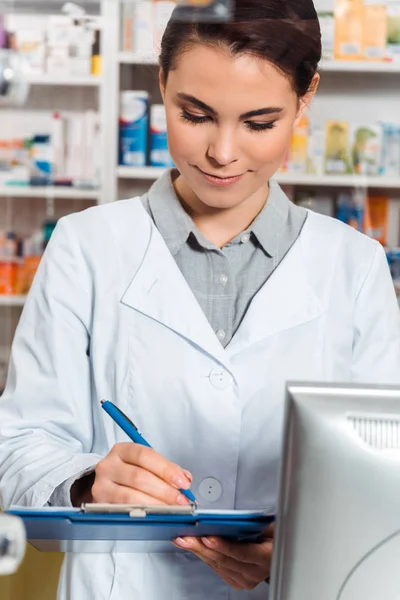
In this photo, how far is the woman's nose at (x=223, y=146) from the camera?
2.81 ft

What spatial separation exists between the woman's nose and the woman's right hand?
1.10 ft

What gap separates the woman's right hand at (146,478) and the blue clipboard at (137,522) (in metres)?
0.04

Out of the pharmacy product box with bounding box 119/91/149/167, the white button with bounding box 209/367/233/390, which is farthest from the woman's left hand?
the pharmacy product box with bounding box 119/91/149/167

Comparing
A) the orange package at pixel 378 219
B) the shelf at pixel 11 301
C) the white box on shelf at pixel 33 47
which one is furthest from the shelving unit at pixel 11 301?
the orange package at pixel 378 219

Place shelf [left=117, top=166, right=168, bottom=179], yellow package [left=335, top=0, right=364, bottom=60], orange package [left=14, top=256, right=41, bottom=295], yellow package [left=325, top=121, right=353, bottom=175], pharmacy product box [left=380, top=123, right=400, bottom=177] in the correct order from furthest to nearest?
orange package [left=14, top=256, right=41, bottom=295] → pharmacy product box [left=380, top=123, right=400, bottom=177] → yellow package [left=325, top=121, right=353, bottom=175] → shelf [left=117, top=166, right=168, bottom=179] → yellow package [left=335, top=0, right=364, bottom=60]

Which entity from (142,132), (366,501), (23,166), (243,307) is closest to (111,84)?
(142,132)

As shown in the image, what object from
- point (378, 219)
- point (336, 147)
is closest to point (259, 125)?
point (378, 219)

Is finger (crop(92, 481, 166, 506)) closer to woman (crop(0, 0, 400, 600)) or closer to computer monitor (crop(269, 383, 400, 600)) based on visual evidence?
woman (crop(0, 0, 400, 600))

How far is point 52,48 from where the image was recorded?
7.57ft

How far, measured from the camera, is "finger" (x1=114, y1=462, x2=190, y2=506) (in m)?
0.70

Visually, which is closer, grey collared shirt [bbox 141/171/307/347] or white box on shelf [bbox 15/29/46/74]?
grey collared shirt [bbox 141/171/307/347]

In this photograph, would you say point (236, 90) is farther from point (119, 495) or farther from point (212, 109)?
point (119, 495)

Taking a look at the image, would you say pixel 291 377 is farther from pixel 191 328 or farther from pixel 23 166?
pixel 23 166

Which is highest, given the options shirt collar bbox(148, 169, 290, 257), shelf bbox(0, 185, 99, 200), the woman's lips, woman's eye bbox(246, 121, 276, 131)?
shelf bbox(0, 185, 99, 200)
